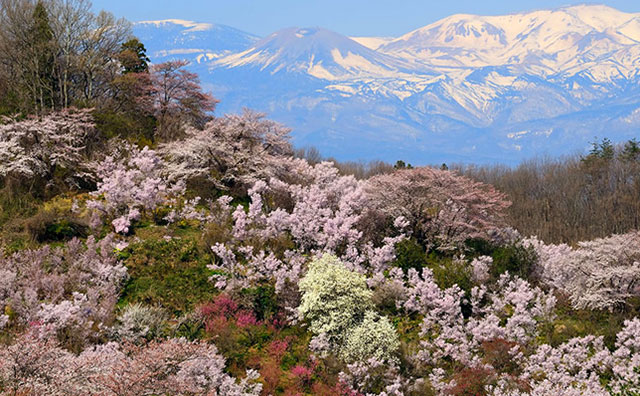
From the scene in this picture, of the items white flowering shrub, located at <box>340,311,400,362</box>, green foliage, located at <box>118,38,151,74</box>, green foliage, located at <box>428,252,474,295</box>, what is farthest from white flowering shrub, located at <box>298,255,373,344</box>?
green foliage, located at <box>118,38,151,74</box>

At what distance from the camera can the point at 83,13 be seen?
98.7 feet

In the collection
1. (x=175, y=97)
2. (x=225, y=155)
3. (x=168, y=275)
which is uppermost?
(x=175, y=97)

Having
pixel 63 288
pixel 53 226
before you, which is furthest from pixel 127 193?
pixel 63 288

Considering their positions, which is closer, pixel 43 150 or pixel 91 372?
pixel 91 372

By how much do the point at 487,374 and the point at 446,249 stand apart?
6330mm

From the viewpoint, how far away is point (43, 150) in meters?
21.5

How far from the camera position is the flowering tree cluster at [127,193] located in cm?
1911

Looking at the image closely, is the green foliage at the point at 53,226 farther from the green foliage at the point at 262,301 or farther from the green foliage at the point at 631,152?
the green foliage at the point at 631,152

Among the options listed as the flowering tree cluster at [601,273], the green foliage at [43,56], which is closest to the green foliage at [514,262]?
the flowering tree cluster at [601,273]

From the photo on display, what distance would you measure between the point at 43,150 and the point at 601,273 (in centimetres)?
1910

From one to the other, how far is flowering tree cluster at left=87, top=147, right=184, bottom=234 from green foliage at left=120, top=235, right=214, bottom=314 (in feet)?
5.12

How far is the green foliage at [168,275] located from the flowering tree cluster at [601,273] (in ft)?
34.3

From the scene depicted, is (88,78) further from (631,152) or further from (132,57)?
(631,152)

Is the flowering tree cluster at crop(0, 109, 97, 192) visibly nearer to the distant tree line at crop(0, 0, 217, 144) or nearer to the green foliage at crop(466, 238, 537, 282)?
the distant tree line at crop(0, 0, 217, 144)
